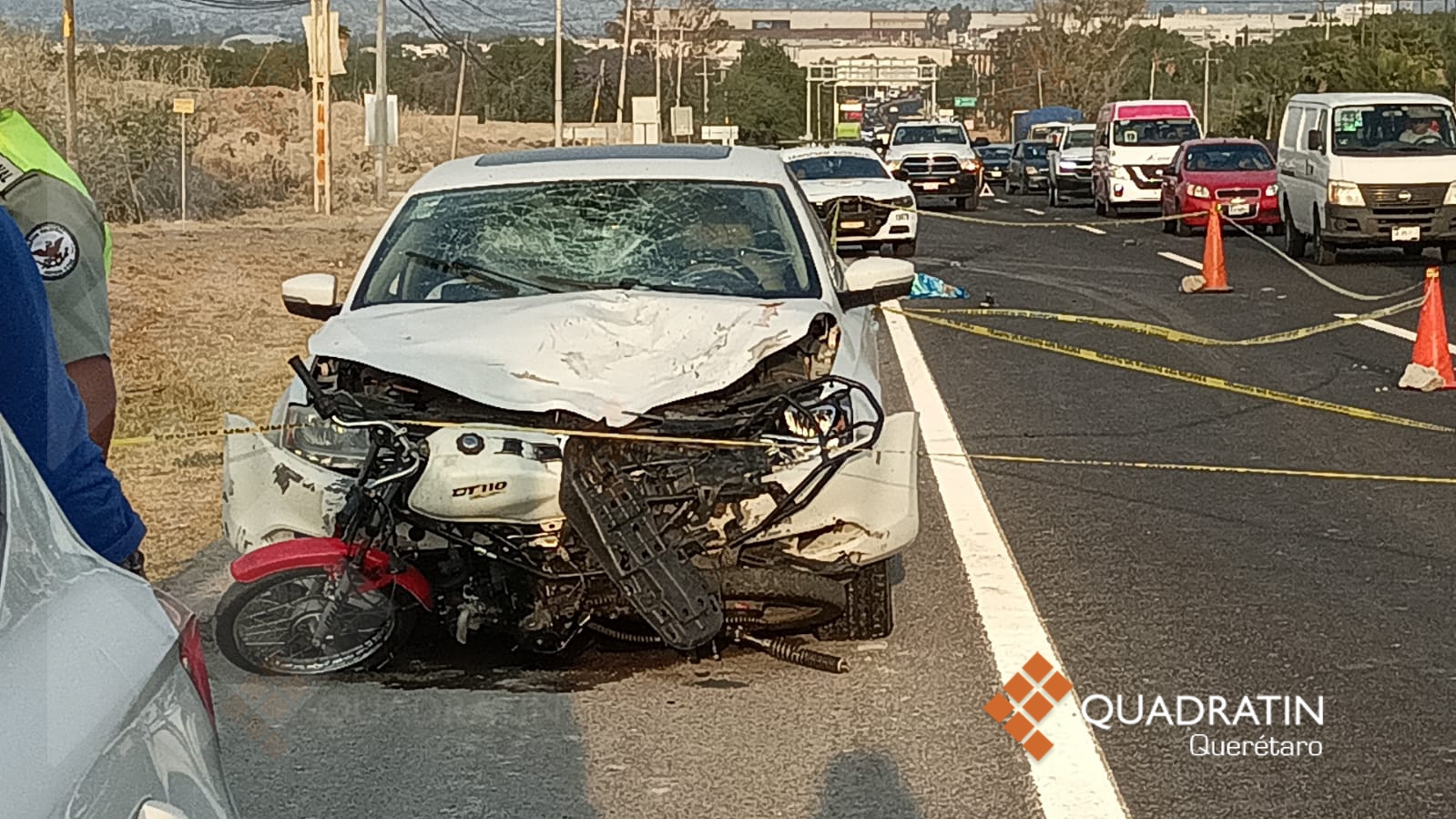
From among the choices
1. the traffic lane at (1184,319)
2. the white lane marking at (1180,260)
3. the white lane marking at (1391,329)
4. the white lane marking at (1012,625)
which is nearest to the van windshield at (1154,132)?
the traffic lane at (1184,319)

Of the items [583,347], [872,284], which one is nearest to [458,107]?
[872,284]

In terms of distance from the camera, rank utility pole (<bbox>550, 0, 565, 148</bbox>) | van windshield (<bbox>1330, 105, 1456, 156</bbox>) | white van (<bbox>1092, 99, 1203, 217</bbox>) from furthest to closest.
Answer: utility pole (<bbox>550, 0, 565, 148</bbox>), white van (<bbox>1092, 99, 1203, 217</bbox>), van windshield (<bbox>1330, 105, 1456, 156</bbox>)

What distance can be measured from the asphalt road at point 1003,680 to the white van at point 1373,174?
1448cm

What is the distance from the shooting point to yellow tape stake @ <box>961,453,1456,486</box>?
33.5 ft

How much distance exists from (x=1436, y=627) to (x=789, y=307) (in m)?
2.41

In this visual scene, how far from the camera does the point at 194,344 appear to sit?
706 inches

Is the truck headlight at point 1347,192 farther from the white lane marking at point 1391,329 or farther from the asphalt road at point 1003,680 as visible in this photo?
the asphalt road at point 1003,680

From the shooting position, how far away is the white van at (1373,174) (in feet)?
81.7

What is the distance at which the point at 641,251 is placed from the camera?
807 cm

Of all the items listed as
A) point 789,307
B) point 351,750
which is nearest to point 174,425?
point 789,307

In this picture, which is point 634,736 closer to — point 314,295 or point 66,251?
point 66,251

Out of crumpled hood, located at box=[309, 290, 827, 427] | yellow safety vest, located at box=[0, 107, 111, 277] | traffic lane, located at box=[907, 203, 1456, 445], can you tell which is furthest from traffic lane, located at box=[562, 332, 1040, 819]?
traffic lane, located at box=[907, 203, 1456, 445]

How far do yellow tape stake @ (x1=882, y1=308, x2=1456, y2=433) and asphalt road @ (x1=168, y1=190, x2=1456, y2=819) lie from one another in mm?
1058

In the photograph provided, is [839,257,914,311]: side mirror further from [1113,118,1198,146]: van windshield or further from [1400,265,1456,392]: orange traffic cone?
[1113,118,1198,146]: van windshield
